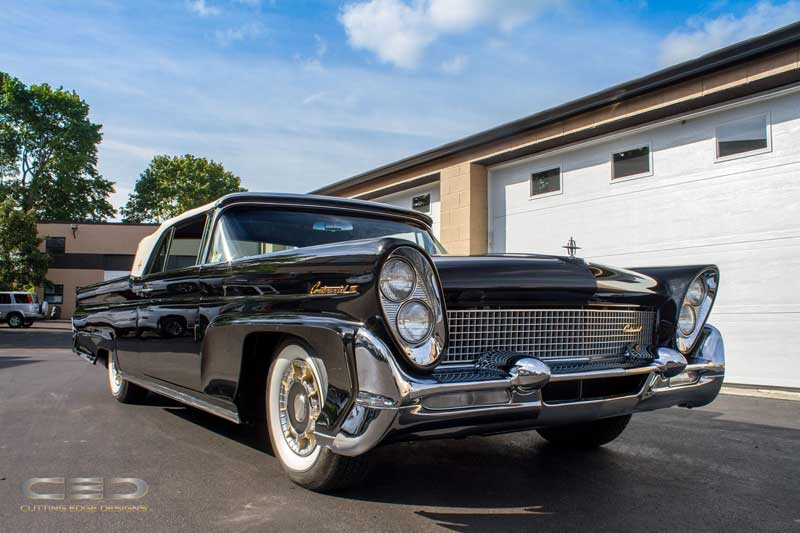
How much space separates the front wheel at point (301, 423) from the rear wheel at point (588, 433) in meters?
1.70

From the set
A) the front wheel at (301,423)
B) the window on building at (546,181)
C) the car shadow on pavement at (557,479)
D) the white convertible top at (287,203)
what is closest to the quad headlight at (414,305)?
the front wheel at (301,423)

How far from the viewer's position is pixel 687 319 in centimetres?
351

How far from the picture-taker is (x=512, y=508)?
284cm

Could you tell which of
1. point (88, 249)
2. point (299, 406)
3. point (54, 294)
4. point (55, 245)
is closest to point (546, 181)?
point (299, 406)

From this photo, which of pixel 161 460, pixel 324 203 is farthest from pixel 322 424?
pixel 324 203

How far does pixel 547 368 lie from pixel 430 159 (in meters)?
12.3

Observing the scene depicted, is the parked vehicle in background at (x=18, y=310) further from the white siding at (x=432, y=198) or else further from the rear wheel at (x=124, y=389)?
the rear wheel at (x=124, y=389)

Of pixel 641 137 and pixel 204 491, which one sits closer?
pixel 204 491

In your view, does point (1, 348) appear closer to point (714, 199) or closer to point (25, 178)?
point (714, 199)

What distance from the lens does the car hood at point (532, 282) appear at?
2725 mm

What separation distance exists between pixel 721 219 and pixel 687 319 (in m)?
6.82

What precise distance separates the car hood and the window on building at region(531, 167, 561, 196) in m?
9.15

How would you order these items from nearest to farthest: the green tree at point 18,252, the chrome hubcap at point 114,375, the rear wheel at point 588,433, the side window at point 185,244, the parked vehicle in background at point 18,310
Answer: the rear wheel at point 588,433 < the side window at point 185,244 < the chrome hubcap at point 114,375 < the parked vehicle in background at point 18,310 < the green tree at point 18,252

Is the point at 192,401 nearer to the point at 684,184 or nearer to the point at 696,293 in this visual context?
the point at 696,293
